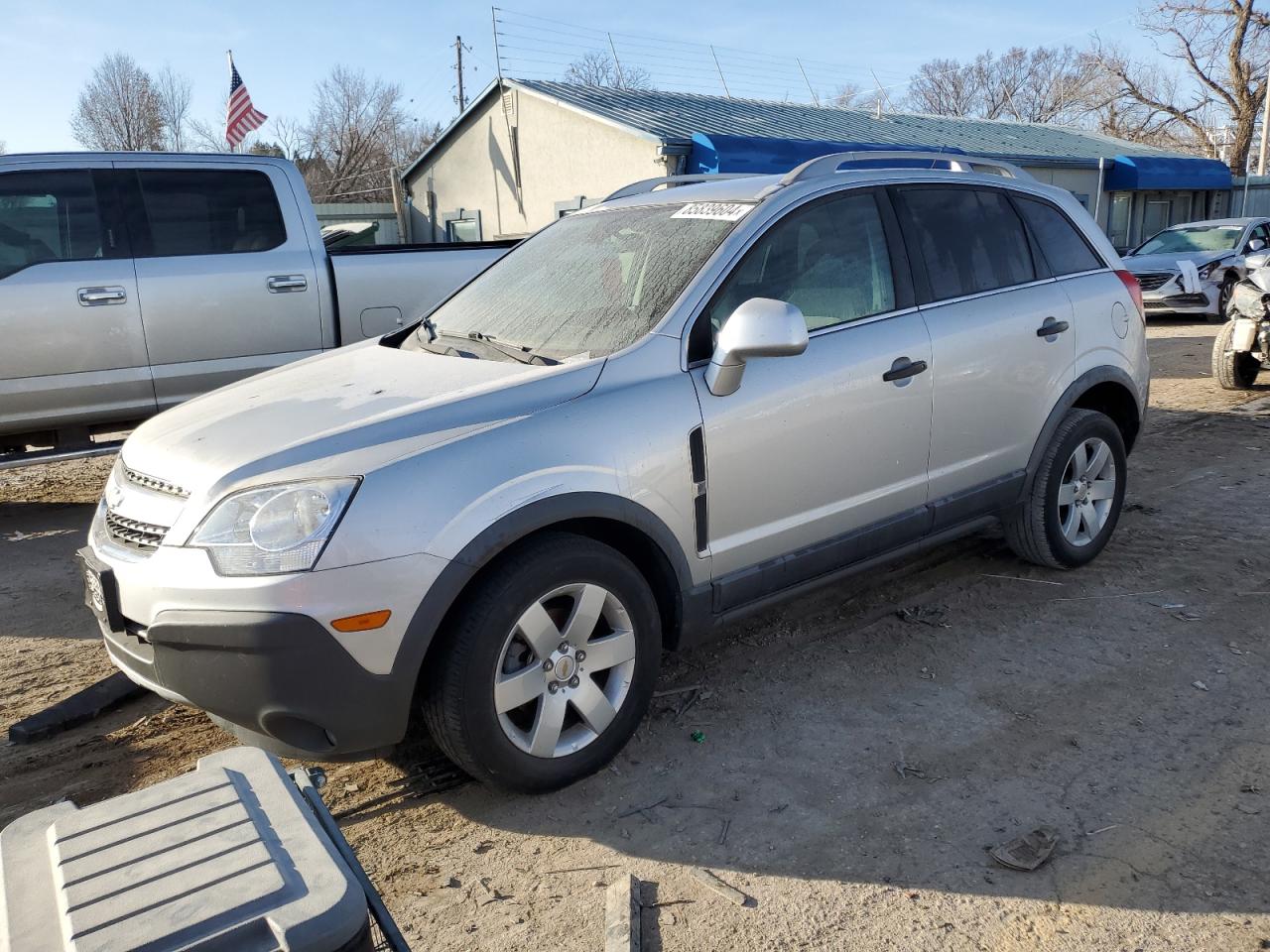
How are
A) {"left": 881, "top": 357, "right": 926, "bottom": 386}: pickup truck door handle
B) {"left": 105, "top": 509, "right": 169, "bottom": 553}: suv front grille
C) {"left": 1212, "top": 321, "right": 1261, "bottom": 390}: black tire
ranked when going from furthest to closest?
{"left": 1212, "top": 321, "right": 1261, "bottom": 390}: black tire < {"left": 881, "top": 357, "right": 926, "bottom": 386}: pickup truck door handle < {"left": 105, "top": 509, "right": 169, "bottom": 553}: suv front grille

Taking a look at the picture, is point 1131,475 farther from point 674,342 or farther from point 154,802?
point 154,802

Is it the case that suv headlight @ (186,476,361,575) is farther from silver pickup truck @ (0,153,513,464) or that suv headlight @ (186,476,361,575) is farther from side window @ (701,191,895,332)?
silver pickup truck @ (0,153,513,464)

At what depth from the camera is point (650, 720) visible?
12.0ft

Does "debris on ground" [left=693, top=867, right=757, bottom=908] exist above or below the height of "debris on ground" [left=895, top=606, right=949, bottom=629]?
below

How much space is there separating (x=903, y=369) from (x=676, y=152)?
15.1 m

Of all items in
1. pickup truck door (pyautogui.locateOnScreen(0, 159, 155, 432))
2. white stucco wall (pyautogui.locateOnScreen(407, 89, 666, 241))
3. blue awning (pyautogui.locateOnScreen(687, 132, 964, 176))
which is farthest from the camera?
white stucco wall (pyautogui.locateOnScreen(407, 89, 666, 241))

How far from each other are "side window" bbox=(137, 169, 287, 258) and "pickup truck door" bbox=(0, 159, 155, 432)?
21 cm

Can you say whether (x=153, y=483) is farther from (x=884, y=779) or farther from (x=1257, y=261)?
(x=1257, y=261)

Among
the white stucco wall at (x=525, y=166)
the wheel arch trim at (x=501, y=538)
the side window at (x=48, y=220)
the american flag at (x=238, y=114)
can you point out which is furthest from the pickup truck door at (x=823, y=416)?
the american flag at (x=238, y=114)

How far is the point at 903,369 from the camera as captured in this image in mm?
3924

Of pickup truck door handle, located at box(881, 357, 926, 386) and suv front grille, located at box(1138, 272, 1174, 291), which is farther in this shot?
suv front grille, located at box(1138, 272, 1174, 291)

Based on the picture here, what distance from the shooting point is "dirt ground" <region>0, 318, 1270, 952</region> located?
265 cm

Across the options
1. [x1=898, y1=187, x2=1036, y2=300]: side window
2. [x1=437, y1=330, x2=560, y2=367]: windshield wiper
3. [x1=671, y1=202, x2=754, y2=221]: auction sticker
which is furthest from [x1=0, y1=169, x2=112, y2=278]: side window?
[x1=898, y1=187, x2=1036, y2=300]: side window

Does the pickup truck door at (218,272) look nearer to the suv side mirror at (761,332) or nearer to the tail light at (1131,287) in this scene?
the suv side mirror at (761,332)
